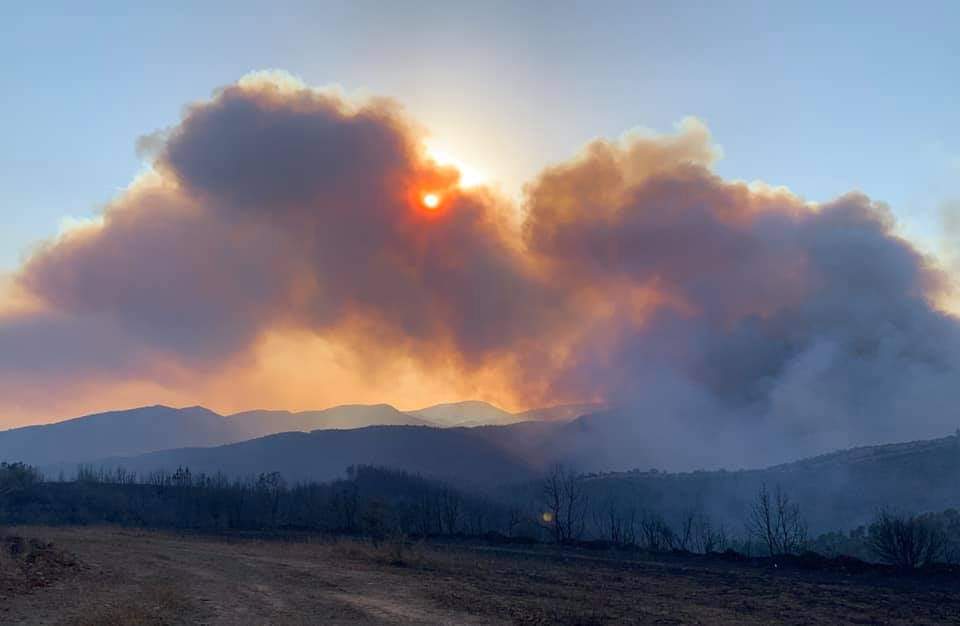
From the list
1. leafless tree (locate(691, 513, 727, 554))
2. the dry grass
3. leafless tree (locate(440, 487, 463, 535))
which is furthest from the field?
leafless tree (locate(691, 513, 727, 554))

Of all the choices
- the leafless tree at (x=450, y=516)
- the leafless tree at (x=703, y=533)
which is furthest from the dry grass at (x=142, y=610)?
the leafless tree at (x=703, y=533)

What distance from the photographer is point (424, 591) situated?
28141 millimetres

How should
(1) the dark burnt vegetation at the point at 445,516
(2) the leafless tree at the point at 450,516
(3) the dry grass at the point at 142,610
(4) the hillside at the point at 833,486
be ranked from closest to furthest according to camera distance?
(3) the dry grass at the point at 142,610 < (1) the dark burnt vegetation at the point at 445,516 < (2) the leafless tree at the point at 450,516 < (4) the hillside at the point at 833,486

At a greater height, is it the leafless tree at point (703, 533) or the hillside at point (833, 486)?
the hillside at point (833, 486)

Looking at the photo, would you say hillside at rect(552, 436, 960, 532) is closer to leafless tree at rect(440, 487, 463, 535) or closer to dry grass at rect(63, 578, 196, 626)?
leafless tree at rect(440, 487, 463, 535)

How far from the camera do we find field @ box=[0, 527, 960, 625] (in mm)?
22047

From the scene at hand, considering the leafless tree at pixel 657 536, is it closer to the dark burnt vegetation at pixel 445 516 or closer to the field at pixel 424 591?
the dark burnt vegetation at pixel 445 516

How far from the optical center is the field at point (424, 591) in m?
22.0

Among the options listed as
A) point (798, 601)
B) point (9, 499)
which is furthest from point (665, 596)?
point (9, 499)

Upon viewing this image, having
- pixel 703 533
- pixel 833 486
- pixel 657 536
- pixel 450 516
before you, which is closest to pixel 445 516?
pixel 450 516

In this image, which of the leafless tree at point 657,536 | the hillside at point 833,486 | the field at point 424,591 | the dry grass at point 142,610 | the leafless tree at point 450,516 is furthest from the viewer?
the hillside at point 833,486

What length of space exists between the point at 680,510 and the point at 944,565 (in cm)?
8164

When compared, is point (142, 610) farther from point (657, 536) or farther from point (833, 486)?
point (833, 486)

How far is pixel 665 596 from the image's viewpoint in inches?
1081
